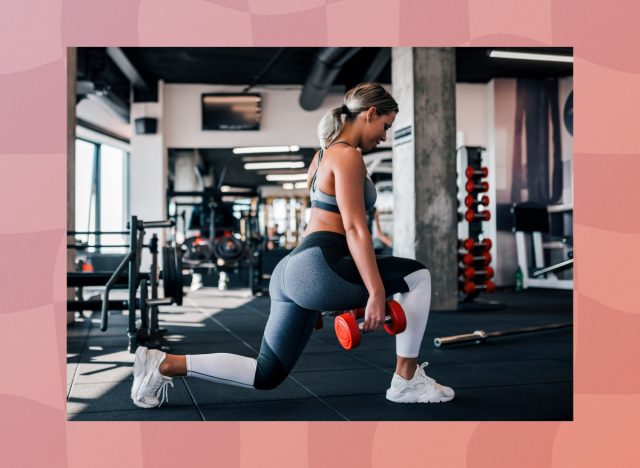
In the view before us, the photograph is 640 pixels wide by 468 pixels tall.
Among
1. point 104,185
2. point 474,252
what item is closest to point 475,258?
point 474,252

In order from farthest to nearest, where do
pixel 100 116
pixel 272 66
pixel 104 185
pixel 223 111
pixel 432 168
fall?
1. pixel 104 185
2. pixel 100 116
3. pixel 223 111
4. pixel 272 66
5. pixel 432 168

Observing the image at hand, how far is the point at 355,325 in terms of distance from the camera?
5.85ft

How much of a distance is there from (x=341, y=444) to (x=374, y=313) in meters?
0.36

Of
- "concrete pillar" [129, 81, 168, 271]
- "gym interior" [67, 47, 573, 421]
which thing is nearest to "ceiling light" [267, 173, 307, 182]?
"gym interior" [67, 47, 573, 421]
